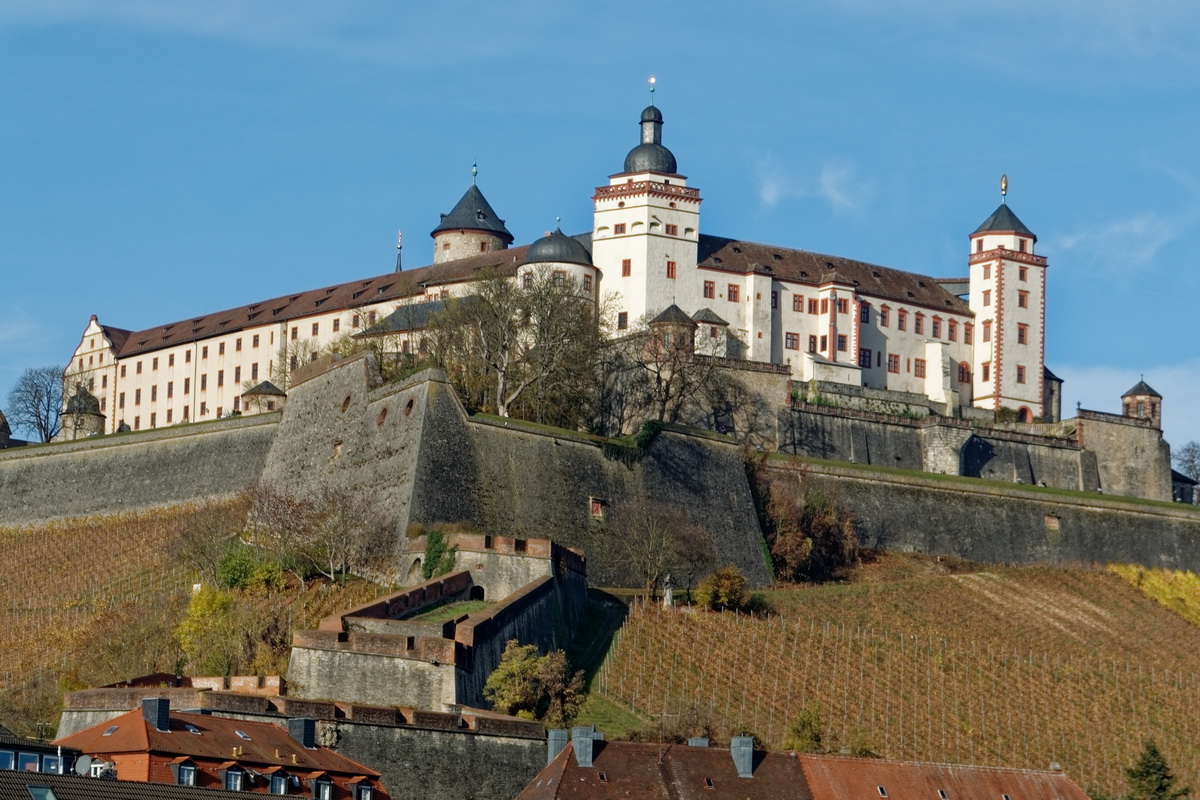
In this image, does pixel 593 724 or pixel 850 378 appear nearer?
pixel 593 724

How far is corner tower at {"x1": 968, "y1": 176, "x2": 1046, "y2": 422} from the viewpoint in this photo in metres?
95.7

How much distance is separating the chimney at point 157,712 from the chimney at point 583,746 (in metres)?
8.28

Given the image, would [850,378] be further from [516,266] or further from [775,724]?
[775,724]

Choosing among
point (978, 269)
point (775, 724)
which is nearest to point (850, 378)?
point (978, 269)

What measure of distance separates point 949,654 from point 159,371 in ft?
156

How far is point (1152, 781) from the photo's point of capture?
56.4m

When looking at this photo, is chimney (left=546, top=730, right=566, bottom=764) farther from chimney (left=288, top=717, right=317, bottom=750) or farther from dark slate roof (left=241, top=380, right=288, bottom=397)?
dark slate roof (left=241, top=380, right=288, bottom=397)

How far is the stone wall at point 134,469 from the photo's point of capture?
275 feet

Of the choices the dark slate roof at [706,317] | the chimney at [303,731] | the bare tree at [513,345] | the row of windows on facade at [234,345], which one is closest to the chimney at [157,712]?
the chimney at [303,731]

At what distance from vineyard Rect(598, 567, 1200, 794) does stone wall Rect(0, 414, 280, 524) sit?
2173cm

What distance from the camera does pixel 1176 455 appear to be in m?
129

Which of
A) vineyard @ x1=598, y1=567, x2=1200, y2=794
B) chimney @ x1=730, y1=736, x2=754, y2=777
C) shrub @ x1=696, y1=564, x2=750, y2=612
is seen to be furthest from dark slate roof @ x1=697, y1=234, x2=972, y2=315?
chimney @ x1=730, y1=736, x2=754, y2=777

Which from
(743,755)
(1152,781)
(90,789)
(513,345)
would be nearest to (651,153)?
(513,345)

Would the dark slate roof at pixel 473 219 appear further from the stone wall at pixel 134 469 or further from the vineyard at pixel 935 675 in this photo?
the vineyard at pixel 935 675
